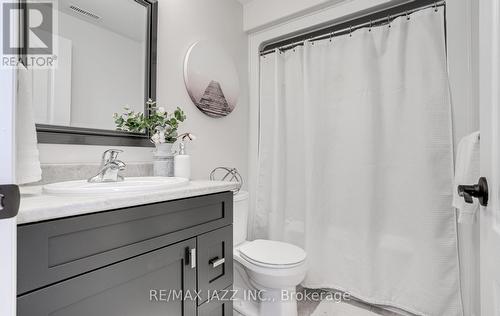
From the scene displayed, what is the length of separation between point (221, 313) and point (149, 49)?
4.79 ft

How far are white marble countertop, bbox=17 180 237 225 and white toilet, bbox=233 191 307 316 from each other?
0.74 meters

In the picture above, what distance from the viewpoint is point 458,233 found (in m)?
1.33

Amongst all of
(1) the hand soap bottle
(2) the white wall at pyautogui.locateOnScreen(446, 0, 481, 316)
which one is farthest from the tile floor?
(1) the hand soap bottle

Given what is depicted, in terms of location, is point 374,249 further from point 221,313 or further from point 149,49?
point 149,49

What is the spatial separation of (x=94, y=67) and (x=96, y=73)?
28 mm

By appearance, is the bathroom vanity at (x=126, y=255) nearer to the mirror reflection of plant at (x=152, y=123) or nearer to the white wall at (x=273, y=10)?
the mirror reflection of plant at (x=152, y=123)

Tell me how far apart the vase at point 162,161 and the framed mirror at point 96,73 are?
0.13 meters

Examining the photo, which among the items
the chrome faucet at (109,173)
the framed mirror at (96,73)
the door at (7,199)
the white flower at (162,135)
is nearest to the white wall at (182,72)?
the framed mirror at (96,73)

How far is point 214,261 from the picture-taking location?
1049 millimetres

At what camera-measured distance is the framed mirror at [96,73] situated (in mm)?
1016

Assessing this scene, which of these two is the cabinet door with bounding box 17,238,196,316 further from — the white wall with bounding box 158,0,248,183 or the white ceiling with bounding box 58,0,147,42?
the white ceiling with bounding box 58,0,147,42

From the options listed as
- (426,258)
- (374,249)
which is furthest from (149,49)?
(426,258)

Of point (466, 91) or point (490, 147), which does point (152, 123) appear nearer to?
point (490, 147)

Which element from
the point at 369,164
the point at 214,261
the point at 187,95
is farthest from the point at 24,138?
the point at 369,164
